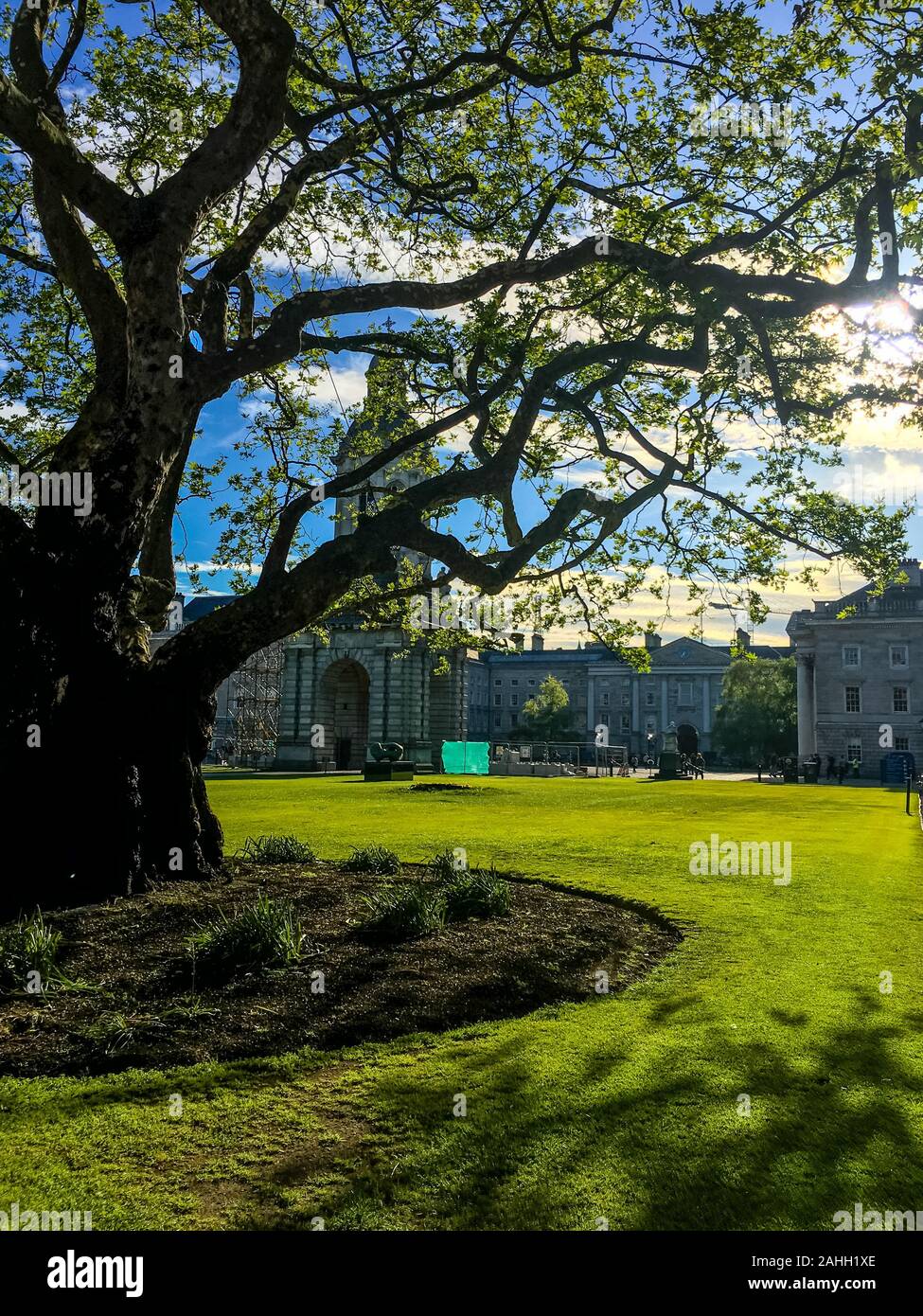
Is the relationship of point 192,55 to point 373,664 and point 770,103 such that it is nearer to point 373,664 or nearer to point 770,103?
point 770,103

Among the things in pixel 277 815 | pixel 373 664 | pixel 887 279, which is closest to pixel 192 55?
pixel 887 279

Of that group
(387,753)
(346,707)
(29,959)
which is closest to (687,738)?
(346,707)

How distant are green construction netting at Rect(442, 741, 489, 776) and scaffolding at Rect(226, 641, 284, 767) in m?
20.5

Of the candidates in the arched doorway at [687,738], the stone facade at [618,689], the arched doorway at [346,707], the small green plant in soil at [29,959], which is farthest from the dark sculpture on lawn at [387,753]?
the stone facade at [618,689]

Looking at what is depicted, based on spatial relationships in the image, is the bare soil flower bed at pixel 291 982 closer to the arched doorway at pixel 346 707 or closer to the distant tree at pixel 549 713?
the arched doorway at pixel 346 707

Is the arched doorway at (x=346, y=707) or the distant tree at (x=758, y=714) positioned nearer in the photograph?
the arched doorway at (x=346, y=707)

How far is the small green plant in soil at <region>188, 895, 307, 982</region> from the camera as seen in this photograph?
6.59 m

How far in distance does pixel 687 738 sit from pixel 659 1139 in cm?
10394

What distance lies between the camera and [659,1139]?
416 cm

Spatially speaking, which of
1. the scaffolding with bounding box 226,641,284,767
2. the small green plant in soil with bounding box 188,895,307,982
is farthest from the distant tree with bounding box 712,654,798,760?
the small green plant in soil with bounding box 188,895,307,982

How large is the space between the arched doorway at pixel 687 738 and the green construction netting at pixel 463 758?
54.5 m

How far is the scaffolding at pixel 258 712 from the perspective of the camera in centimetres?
6631

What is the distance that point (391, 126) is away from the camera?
1105 cm

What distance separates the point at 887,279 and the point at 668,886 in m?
8.07
